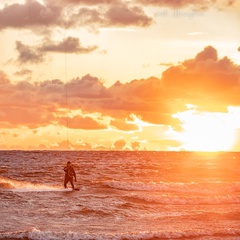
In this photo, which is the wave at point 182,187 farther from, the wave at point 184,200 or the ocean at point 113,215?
the wave at point 184,200

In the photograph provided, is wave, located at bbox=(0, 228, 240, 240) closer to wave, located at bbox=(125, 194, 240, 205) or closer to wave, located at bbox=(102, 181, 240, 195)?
wave, located at bbox=(125, 194, 240, 205)

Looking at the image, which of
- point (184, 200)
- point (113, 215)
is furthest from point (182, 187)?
point (113, 215)

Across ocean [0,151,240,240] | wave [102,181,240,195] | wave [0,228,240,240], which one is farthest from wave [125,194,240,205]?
wave [0,228,240,240]

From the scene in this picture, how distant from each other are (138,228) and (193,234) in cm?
285

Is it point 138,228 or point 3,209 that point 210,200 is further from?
point 3,209

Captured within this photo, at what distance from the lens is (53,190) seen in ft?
125

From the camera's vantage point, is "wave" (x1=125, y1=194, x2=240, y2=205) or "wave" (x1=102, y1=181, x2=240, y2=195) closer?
"wave" (x1=125, y1=194, x2=240, y2=205)

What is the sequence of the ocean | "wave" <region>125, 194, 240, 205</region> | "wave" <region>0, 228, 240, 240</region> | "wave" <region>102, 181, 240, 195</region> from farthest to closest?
"wave" <region>102, 181, 240, 195</region>
"wave" <region>125, 194, 240, 205</region>
the ocean
"wave" <region>0, 228, 240, 240</region>

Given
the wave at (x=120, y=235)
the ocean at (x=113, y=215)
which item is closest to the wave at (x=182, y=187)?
the ocean at (x=113, y=215)

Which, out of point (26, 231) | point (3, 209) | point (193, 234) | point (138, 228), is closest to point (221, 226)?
point (193, 234)

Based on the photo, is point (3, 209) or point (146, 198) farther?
point (146, 198)

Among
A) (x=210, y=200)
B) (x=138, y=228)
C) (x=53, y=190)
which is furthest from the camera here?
(x=53, y=190)

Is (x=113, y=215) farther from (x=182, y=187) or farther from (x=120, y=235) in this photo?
(x=182, y=187)

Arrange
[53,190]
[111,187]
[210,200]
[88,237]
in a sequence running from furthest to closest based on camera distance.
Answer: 1. [111,187]
2. [53,190]
3. [210,200]
4. [88,237]
